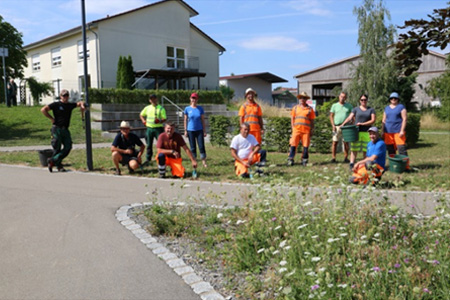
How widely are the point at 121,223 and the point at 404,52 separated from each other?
4.38 metres

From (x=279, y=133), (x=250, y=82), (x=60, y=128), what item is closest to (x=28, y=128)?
(x=60, y=128)

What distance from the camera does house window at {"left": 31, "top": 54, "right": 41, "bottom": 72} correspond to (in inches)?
1535

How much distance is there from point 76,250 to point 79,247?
9 cm

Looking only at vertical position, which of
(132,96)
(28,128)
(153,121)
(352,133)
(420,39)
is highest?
(132,96)

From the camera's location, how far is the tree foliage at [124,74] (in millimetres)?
29281

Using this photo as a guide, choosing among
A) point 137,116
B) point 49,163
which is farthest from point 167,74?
point 49,163

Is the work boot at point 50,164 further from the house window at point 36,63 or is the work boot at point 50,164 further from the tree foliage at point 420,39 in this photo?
the house window at point 36,63

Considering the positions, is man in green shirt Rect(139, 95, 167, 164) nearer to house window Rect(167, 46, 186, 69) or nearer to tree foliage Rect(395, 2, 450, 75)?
tree foliage Rect(395, 2, 450, 75)

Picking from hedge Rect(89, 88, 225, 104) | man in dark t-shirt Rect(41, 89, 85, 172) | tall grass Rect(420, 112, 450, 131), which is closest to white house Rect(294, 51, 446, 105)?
tall grass Rect(420, 112, 450, 131)

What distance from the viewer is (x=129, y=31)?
33.1m

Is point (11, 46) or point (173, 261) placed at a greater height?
point (11, 46)

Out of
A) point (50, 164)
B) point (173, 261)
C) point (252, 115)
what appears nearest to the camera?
point (173, 261)

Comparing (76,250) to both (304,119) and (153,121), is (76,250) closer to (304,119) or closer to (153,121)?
(153,121)

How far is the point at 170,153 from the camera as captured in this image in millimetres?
8781
